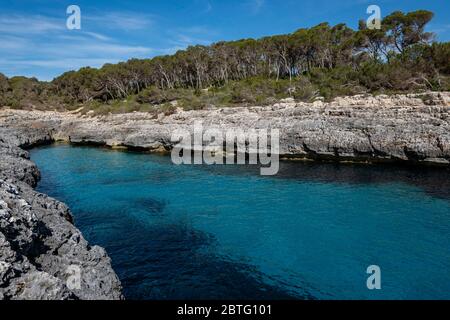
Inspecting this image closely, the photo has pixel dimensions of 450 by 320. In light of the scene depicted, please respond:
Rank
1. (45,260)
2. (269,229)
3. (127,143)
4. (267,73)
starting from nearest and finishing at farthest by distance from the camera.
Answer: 1. (45,260)
2. (269,229)
3. (127,143)
4. (267,73)

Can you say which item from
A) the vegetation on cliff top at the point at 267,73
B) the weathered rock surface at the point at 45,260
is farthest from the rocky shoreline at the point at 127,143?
the vegetation on cliff top at the point at 267,73

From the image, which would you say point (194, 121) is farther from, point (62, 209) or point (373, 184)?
point (62, 209)

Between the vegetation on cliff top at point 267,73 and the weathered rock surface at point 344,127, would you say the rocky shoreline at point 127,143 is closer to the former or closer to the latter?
the weathered rock surface at point 344,127

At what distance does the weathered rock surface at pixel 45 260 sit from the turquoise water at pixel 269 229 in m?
3.38

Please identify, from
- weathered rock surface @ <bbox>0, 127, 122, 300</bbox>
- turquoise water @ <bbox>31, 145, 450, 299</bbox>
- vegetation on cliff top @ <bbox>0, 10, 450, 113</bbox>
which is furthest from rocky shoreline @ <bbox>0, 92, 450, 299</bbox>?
vegetation on cliff top @ <bbox>0, 10, 450, 113</bbox>

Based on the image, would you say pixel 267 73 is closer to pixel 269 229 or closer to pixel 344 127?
pixel 344 127

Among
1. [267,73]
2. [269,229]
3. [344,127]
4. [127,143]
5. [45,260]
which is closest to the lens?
[45,260]

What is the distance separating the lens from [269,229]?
1833 centimetres

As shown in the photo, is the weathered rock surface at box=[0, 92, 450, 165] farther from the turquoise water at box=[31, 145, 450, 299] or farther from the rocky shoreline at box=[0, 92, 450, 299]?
the turquoise water at box=[31, 145, 450, 299]

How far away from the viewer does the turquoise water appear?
13039 mm

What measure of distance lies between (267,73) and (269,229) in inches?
2457

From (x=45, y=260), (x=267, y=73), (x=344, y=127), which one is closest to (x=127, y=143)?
(x=344, y=127)

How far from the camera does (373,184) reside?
26219mm
